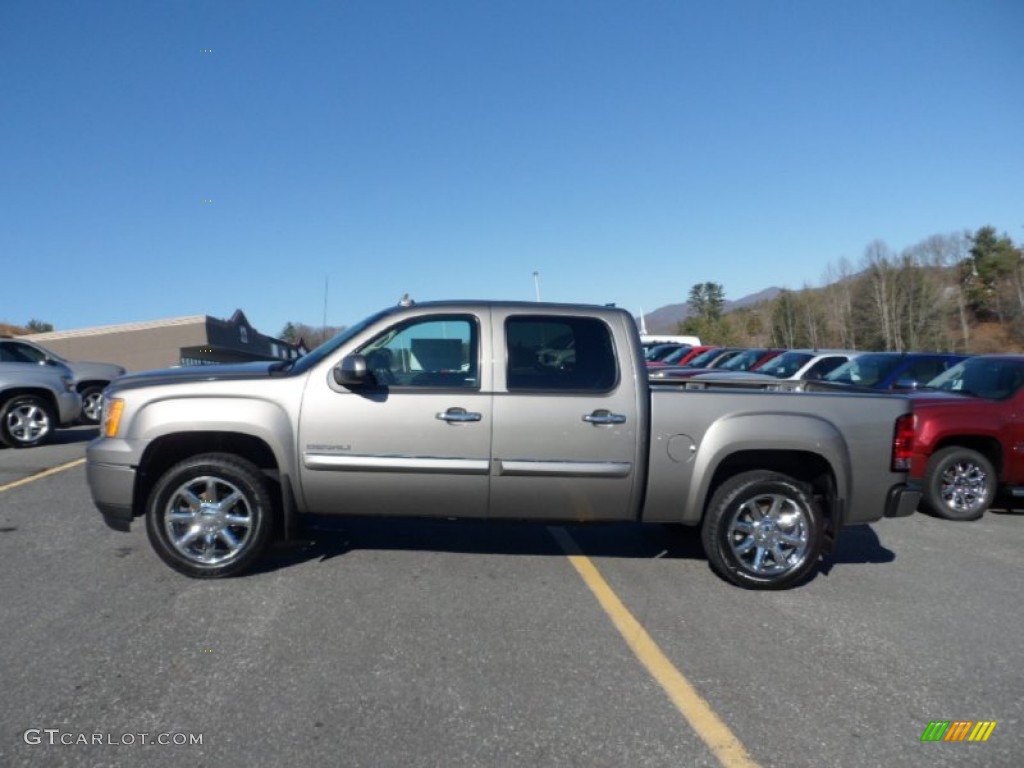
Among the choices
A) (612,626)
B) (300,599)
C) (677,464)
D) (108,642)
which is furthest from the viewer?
(677,464)

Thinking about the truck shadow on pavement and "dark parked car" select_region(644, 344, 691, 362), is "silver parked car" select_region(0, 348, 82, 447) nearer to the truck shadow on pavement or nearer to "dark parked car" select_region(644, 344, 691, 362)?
the truck shadow on pavement

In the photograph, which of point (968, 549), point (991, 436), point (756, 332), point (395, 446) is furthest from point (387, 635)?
point (756, 332)

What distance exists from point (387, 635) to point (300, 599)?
832 mm

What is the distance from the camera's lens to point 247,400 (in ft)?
16.5

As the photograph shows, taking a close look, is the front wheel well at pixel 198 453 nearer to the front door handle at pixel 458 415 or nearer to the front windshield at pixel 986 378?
the front door handle at pixel 458 415

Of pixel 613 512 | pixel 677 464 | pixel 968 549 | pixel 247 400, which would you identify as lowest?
pixel 968 549

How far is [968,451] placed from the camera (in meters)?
7.89

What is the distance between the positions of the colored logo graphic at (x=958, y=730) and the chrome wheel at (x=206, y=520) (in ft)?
13.2

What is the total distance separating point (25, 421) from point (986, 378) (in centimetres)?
1326

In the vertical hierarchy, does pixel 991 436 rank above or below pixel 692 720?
above

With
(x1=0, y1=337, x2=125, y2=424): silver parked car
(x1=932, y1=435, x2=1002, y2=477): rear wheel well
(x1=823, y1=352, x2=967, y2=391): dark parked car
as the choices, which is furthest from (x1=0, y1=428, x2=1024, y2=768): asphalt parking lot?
(x1=0, y1=337, x2=125, y2=424): silver parked car

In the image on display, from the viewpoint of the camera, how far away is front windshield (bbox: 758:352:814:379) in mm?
16578

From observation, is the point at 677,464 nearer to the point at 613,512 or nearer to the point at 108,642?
the point at 613,512

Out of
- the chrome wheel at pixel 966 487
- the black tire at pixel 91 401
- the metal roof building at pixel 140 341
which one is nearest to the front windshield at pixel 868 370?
the chrome wheel at pixel 966 487
